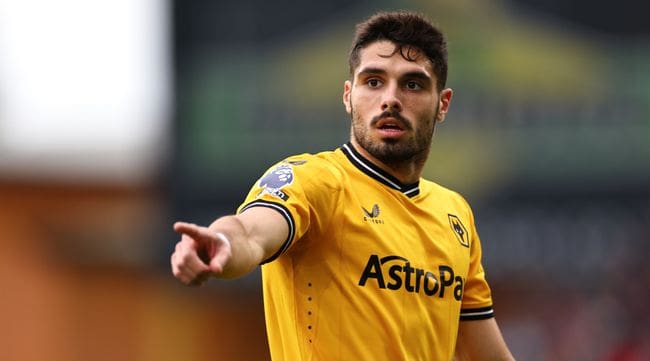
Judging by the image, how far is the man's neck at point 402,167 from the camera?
20.0ft

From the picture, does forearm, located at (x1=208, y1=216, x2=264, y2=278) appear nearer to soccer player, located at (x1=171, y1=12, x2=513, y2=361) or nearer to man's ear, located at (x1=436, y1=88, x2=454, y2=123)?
soccer player, located at (x1=171, y1=12, x2=513, y2=361)

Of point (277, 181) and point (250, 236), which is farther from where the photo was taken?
point (277, 181)

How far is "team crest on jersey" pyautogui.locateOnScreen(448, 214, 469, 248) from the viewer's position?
252 inches

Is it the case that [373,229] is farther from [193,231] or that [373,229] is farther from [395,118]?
[193,231]

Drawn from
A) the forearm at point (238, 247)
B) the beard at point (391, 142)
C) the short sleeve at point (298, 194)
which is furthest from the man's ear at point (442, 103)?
the forearm at point (238, 247)

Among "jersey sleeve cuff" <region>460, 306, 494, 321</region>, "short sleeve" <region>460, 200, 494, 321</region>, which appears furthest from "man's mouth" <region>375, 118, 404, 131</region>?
"jersey sleeve cuff" <region>460, 306, 494, 321</region>

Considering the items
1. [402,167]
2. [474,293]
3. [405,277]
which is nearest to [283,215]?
[405,277]

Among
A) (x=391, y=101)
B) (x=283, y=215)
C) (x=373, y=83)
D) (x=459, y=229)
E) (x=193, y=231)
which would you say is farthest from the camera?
(x=459, y=229)

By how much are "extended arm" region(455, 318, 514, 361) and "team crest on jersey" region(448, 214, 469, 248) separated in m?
0.42

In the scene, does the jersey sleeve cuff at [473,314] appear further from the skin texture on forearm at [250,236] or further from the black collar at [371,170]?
the skin texture on forearm at [250,236]

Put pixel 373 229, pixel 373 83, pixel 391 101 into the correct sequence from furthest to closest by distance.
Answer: pixel 373 83, pixel 391 101, pixel 373 229

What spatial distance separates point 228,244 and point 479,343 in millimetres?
2209

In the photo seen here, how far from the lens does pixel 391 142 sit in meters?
6.05

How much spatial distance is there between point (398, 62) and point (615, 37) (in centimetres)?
1102
